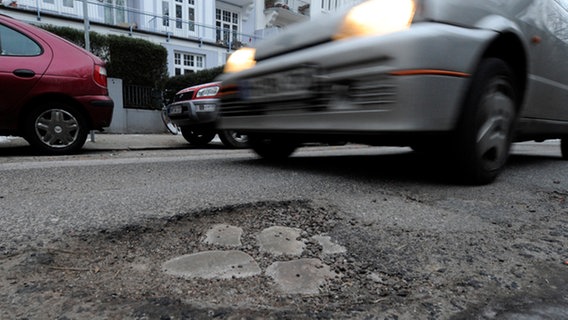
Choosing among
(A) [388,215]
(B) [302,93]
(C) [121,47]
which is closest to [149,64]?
(C) [121,47]

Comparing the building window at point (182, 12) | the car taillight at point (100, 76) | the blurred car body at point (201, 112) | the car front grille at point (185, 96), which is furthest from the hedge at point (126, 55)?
the car taillight at point (100, 76)

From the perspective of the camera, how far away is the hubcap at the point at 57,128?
4363 mm

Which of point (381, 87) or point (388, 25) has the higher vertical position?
point (388, 25)

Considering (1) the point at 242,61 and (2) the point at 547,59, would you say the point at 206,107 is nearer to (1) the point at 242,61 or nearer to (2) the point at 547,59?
(1) the point at 242,61

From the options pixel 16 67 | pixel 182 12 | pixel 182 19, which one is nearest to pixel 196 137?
pixel 16 67

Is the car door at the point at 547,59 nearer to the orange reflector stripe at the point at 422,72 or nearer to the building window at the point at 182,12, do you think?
the orange reflector stripe at the point at 422,72

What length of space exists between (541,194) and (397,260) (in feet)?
6.19

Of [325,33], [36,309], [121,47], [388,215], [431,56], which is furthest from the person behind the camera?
[121,47]

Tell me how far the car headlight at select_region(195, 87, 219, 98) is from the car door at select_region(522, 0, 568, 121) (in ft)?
15.1

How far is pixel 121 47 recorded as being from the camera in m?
11.3

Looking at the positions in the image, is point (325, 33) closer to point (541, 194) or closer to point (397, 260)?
point (397, 260)

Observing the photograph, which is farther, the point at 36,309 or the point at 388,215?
the point at 388,215

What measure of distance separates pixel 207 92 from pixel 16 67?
110 inches

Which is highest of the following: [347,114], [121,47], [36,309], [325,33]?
[121,47]
